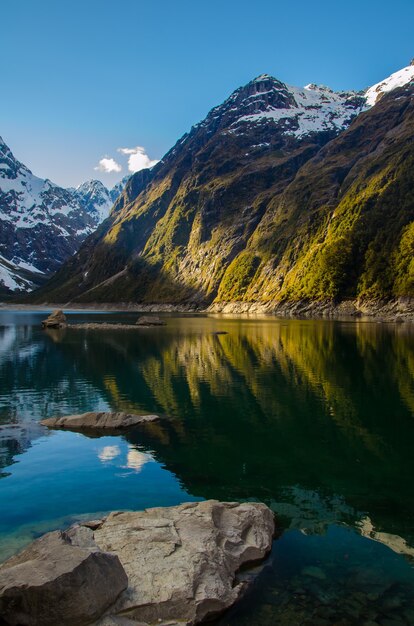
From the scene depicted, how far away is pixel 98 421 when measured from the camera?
35188mm

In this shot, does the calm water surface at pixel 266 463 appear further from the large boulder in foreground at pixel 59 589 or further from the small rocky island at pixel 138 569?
the large boulder in foreground at pixel 59 589

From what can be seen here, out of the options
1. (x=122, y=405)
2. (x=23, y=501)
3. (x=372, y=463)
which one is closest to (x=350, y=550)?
(x=372, y=463)

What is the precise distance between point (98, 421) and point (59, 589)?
23.9 metres

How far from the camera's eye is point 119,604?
12.7 m

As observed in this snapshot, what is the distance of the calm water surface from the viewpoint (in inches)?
594

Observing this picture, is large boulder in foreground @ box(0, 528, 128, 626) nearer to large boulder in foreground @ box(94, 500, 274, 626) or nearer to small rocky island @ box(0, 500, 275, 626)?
small rocky island @ box(0, 500, 275, 626)

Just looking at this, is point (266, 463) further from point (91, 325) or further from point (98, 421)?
point (91, 325)

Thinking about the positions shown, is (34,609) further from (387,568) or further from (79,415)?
(79,415)

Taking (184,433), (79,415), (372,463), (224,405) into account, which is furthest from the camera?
(224,405)

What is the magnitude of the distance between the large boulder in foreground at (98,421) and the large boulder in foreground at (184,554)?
54.1 ft

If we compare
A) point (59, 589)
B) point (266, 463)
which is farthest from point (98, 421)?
point (59, 589)

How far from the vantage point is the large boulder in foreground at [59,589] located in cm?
1171

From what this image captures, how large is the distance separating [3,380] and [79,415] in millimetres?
22228

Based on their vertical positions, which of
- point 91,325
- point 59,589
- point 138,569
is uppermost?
point 59,589
